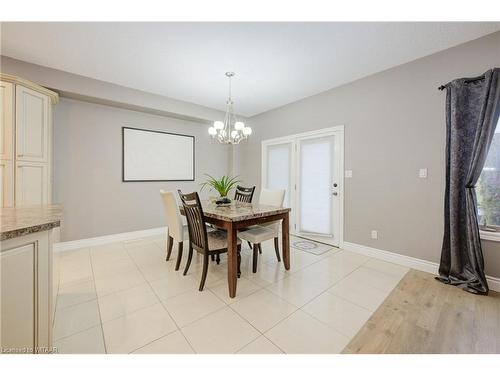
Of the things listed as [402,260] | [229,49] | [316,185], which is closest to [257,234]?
[316,185]

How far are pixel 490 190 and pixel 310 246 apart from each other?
215cm

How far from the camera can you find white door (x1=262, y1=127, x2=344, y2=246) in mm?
3244

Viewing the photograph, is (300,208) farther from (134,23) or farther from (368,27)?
(134,23)

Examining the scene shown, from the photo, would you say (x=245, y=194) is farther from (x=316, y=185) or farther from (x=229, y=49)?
(x=229, y=49)

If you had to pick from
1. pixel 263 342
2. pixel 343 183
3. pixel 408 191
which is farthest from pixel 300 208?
pixel 263 342

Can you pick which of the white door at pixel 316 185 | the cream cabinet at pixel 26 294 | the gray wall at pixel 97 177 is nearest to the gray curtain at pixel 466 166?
the white door at pixel 316 185

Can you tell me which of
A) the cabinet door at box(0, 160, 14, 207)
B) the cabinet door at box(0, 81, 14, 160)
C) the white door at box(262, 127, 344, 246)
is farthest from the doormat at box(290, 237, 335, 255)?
the cabinet door at box(0, 81, 14, 160)

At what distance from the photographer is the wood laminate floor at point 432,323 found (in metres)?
1.32

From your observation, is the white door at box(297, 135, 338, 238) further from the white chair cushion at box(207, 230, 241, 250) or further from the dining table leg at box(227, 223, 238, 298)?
the dining table leg at box(227, 223, 238, 298)

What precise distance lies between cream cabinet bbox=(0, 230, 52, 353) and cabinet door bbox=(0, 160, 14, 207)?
78.4 inches

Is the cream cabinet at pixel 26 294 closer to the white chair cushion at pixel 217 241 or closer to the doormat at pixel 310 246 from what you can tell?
the white chair cushion at pixel 217 241

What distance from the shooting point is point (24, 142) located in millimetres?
2334

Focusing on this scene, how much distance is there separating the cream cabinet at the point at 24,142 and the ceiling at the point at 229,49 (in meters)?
0.48
